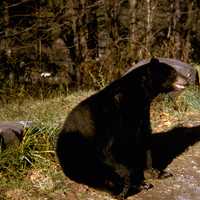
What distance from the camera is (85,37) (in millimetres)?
17859

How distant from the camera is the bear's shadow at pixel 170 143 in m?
6.74

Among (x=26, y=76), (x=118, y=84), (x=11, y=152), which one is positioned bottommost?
(x=26, y=76)

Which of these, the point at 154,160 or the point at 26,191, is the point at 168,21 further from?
the point at 26,191

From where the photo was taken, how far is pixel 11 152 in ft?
19.8

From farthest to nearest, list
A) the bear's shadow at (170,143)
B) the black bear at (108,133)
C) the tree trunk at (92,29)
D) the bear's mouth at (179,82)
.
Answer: the tree trunk at (92,29) → the bear's shadow at (170,143) → the bear's mouth at (179,82) → the black bear at (108,133)

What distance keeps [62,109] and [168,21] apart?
27.2 feet

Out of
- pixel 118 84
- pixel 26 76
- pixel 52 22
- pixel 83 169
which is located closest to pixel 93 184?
pixel 83 169

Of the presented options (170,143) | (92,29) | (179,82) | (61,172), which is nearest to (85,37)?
(92,29)

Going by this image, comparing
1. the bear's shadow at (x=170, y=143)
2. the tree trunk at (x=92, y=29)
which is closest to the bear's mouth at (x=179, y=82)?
the bear's shadow at (x=170, y=143)

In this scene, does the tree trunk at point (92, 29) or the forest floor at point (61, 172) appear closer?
the forest floor at point (61, 172)

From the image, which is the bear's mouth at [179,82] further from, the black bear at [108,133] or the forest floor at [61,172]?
the forest floor at [61,172]

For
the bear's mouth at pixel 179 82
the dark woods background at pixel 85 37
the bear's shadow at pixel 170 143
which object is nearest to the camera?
the bear's mouth at pixel 179 82

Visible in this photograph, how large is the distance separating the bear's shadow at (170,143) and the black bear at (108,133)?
948mm

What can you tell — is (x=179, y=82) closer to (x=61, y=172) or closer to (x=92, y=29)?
(x=61, y=172)
